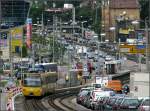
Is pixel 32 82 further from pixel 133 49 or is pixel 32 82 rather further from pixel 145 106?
pixel 145 106

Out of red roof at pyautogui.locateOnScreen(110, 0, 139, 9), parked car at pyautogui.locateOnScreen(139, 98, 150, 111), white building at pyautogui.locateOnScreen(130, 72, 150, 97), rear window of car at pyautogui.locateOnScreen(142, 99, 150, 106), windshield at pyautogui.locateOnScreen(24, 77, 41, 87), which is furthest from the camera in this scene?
red roof at pyautogui.locateOnScreen(110, 0, 139, 9)

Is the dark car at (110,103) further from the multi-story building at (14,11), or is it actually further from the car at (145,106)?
the multi-story building at (14,11)

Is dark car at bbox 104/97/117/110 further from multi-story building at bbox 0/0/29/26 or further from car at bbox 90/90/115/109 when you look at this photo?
multi-story building at bbox 0/0/29/26

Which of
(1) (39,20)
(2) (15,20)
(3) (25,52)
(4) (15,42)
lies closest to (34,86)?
(4) (15,42)

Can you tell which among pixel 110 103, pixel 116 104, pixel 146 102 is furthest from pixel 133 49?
pixel 146 102

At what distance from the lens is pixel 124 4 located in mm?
156625

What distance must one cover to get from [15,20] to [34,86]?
84.8 metres

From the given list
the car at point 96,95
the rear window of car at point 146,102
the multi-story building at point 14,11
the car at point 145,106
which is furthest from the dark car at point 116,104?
the multi-story building at point 14,11

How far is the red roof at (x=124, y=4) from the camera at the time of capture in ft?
503

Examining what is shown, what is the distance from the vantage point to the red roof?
15338 cm

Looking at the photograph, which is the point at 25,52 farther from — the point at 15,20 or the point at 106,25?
the point at 106,25

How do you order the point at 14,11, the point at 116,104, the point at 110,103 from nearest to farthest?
the point at 116,104 → the point at 110,103 → the point at 14,11

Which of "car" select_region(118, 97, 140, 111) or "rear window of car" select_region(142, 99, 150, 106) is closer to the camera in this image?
"rear window of car" select_region(142, 99, 150, 106)

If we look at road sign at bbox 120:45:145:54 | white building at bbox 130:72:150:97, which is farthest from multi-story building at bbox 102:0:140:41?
white building at bbox 130:72:150:97
